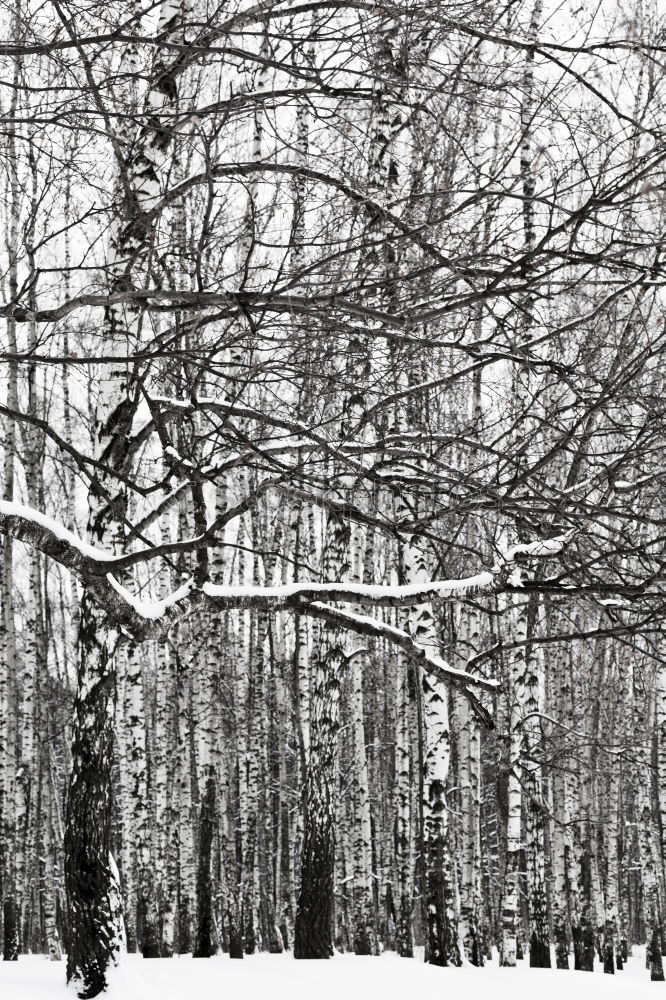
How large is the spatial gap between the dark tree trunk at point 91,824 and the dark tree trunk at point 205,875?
6683 millimetres

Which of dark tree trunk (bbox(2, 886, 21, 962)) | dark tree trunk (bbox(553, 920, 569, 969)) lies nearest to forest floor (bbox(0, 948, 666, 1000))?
dark tree trunk (bbox(2, 886, 21, 962))

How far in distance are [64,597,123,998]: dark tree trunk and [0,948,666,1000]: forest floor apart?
239 millimetres

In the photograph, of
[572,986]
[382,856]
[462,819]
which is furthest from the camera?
[382,856]

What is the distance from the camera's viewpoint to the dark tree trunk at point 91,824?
620cm

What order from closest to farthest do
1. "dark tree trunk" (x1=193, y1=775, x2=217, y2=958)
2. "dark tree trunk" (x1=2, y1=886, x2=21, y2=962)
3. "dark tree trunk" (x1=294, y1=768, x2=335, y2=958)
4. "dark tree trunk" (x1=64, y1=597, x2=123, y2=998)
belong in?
"dark tree trunk" (x1=64, y1=597, x2=123, y2=998)
"dark tree trunk" (x1=294, y1=768, x2=335, y2=958)
"dark tree trunk" (x1=193, y1=775, x2=217, y2=958)
"dark tree trunk" (x1=2, y1=886, x2=21, y2=962)

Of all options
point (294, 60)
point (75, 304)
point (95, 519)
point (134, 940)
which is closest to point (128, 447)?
point (95, 519)

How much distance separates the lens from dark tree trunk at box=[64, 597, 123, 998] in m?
6.20

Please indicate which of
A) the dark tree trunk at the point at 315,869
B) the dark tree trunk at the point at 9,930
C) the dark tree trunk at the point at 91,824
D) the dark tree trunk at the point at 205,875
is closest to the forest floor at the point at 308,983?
the dark tree trunk at the point at 91,824

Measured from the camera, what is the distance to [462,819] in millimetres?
21469

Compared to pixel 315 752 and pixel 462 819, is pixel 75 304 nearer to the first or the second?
pixel 315 752

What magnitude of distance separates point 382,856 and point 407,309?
2488 centimetres

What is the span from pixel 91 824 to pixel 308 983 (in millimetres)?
3009

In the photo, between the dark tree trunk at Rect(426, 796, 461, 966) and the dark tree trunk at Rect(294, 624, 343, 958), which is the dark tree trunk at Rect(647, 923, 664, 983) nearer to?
the dark tree trunk at Rect(426, 796, 461, 966)

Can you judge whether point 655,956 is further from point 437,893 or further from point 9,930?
point 9,930
